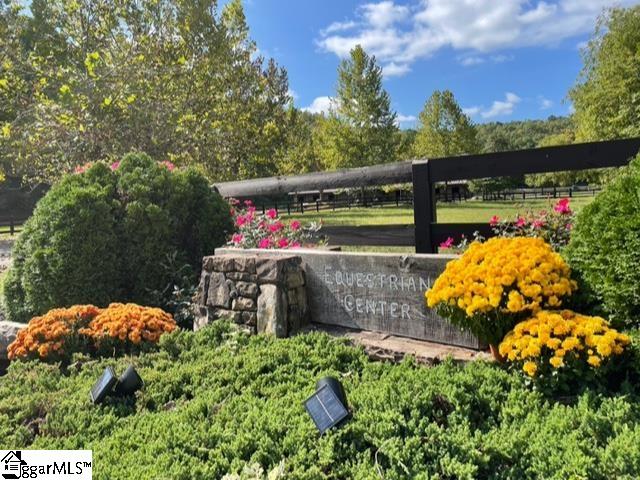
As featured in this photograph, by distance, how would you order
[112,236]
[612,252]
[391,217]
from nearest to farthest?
[612,252] < [112,236] < [391,217]

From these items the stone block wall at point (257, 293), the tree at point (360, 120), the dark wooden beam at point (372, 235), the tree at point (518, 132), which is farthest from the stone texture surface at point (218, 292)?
the tree at point (518, 132)

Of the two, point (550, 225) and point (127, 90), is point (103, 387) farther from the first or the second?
point (127, 90)

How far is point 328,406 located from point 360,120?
72.2 feet

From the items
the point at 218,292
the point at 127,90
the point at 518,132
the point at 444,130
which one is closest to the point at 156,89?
the point at 127,90

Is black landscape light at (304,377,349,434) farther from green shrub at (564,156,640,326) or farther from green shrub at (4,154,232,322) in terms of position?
green shrub at (4,154,232,322)

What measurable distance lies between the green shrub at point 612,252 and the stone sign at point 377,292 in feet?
2.69

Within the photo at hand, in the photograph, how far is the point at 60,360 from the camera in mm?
3846

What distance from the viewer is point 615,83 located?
708 inches

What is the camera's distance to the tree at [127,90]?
8977 millimetres

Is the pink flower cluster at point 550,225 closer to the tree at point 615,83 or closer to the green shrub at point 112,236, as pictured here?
the green shrub at point 112,236

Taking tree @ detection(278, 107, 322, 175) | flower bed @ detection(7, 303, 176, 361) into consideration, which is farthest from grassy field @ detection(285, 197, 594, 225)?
tree @ detection(278, 107, 322, 175)

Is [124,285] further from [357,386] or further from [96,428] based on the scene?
[357,386]

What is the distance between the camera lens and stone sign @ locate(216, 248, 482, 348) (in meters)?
3.26

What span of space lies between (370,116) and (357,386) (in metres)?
21.5
